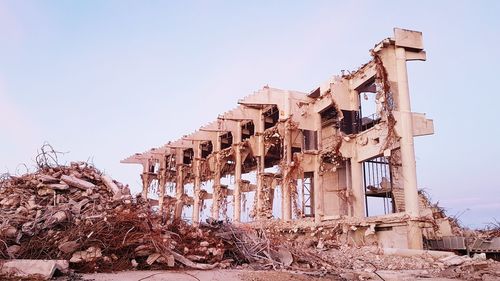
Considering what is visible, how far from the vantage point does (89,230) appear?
8.42 m

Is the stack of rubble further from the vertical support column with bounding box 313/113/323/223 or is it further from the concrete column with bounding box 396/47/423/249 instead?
the vertical support column with bounding box 313/113/323/223

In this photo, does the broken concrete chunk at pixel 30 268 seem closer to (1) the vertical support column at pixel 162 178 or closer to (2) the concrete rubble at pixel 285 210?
(2) the concrete rubble at pixel 285 210

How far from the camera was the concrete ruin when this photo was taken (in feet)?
51.7

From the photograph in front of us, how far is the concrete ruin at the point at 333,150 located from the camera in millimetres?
15766

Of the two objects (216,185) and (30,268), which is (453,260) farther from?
(216,185)

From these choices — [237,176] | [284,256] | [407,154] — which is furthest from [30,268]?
[237,176]

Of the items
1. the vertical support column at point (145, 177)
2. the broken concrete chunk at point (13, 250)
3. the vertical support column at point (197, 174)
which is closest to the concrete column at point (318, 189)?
the vertical support column at point (197, 174)

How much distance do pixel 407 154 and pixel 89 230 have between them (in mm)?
11316

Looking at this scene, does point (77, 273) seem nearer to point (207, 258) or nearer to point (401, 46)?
point (207, 258)

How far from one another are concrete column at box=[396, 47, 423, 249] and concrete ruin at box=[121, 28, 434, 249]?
35mm

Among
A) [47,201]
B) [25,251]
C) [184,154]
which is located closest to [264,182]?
[184,154]

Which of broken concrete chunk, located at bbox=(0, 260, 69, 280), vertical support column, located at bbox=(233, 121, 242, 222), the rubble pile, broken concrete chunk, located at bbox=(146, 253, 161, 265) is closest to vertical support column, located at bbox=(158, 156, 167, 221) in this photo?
vertical support column, located at bbox=(233, 121, 242, 222)

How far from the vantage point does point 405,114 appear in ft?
51.8

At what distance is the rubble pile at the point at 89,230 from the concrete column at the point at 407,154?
785 centimetres
